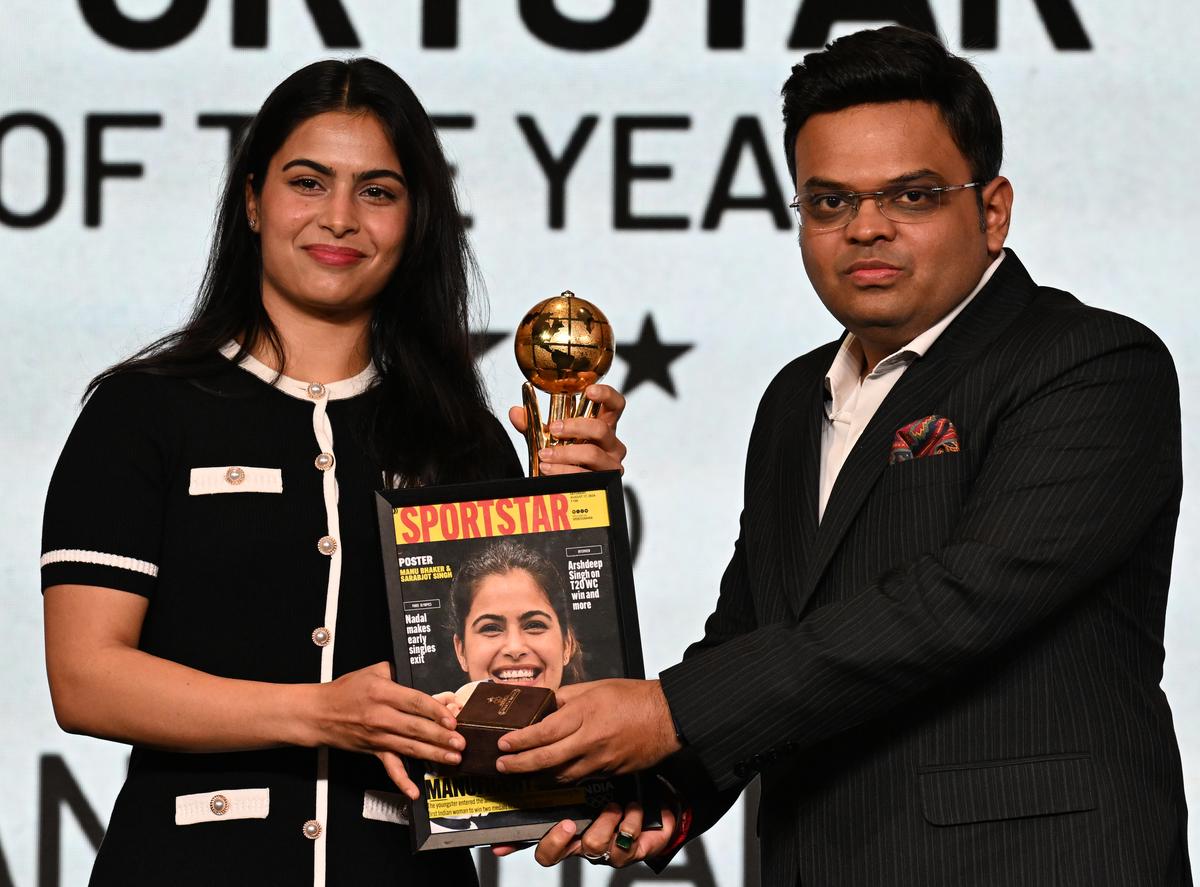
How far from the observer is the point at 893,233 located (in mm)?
1992

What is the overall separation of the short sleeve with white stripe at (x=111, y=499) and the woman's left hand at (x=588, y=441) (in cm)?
43

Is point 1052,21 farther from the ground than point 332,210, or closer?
farther from the ground

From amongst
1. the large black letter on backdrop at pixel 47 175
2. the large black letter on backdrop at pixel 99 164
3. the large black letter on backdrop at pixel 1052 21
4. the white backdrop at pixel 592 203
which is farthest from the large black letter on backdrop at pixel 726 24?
the large black letter on backdrop at pixel 47 175

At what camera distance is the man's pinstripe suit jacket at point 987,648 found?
5.97ft

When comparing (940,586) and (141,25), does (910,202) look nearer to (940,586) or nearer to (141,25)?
(940,586)

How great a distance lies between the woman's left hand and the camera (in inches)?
82.0

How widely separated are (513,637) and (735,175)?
1.68 meters

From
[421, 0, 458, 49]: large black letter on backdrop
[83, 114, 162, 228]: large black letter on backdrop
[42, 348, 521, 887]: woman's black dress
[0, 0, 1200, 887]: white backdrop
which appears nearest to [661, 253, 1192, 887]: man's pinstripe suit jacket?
[42, 348, 521, 887]: woman's black dress

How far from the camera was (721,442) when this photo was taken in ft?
11.2

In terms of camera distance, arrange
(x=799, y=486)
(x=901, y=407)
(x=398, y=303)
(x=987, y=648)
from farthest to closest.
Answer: (x=398, y=303) → (x=799, y=486) → (x=901, y=407) → (x=987, y=648)

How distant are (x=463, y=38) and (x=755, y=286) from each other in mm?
771

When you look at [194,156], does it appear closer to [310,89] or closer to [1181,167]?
[310,89]

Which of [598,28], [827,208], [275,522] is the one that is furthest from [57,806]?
[827,208]

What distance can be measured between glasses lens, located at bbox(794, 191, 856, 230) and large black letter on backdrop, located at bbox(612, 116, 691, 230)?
4.52 ft
